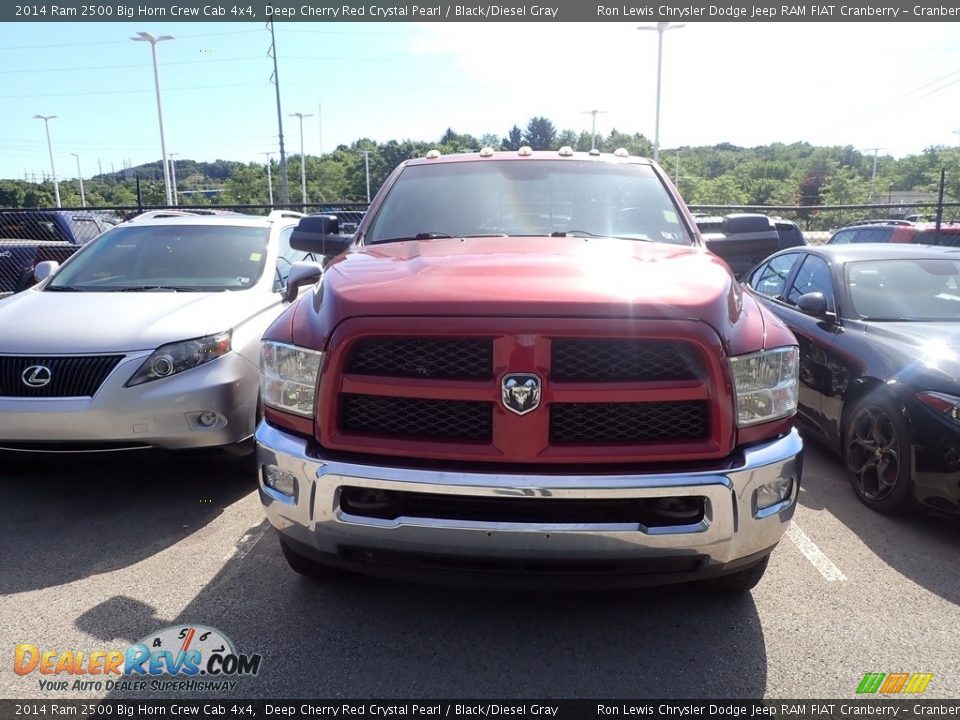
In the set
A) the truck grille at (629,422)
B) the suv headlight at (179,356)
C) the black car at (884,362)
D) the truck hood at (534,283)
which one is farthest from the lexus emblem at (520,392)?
the black car at (884,362)

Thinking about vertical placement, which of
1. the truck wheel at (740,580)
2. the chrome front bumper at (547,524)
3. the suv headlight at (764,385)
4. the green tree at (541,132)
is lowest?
the truck wheel at (740,580)

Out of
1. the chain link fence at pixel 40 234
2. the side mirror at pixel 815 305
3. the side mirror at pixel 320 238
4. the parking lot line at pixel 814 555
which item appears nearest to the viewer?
the parking lot line at pixel 814 555

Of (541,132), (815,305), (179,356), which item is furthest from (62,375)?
(541,132)

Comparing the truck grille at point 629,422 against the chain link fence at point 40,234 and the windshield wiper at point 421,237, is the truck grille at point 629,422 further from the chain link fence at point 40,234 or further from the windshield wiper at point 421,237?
the chain link fence at point 40,234

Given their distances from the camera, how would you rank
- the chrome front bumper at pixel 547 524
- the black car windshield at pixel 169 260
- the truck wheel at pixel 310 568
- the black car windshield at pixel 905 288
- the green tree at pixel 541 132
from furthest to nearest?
the green tree at pixel 541 132
the black car windshield at pixel 169 260
the black car windshield at pixel 905 288
the truck wheel at pixel 310 568
the chrome front bumper at pixel 547 524

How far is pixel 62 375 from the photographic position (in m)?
3.80

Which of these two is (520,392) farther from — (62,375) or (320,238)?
(62,375)

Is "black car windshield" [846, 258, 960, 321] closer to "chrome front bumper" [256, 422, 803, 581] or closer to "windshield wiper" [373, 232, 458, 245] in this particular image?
"chrome front bumper" [256, 422, 803, 581]

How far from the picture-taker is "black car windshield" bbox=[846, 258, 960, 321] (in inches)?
183

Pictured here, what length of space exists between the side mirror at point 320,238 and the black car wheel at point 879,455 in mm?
3258

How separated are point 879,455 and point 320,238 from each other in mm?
3506

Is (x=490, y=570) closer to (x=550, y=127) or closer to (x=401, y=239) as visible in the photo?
(x=401, y=239)

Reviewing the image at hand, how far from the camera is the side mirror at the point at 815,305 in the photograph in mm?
4852

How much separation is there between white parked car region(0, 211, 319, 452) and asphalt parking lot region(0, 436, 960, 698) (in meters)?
0.26
